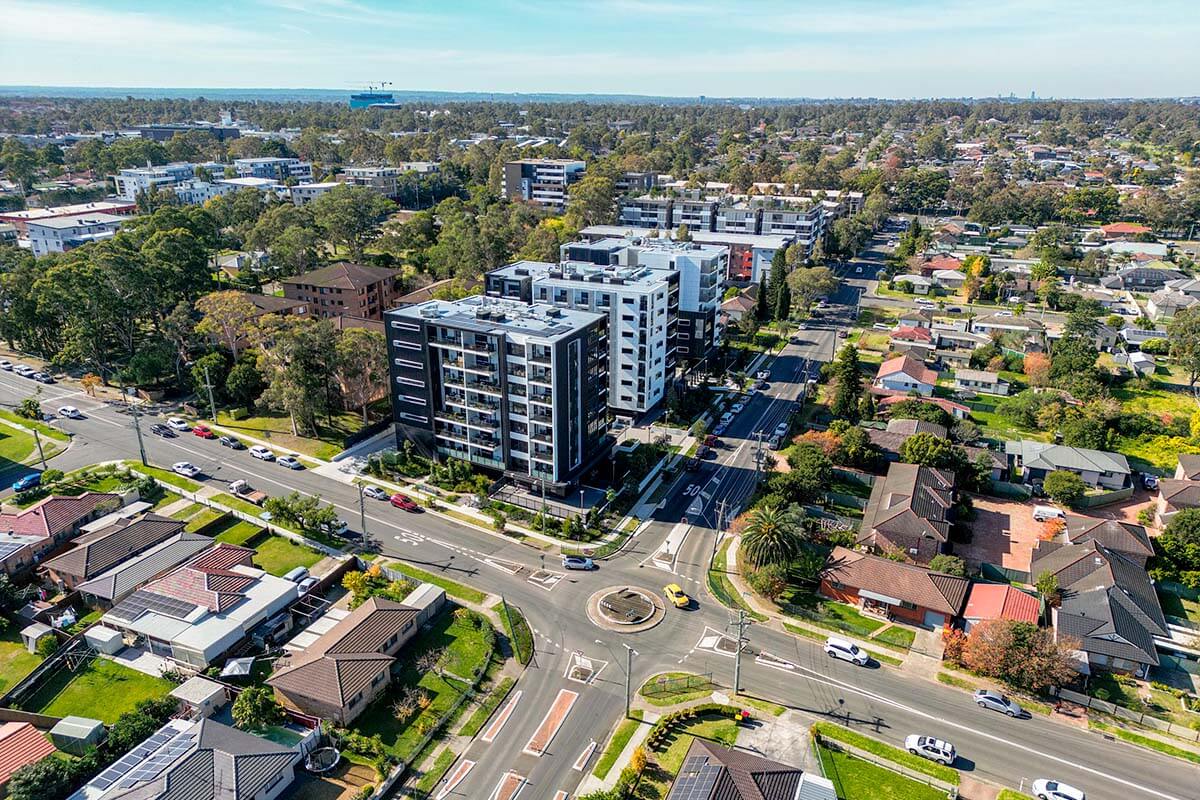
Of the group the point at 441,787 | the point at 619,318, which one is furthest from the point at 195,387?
the point at 441,787

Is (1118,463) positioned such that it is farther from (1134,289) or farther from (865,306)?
(1134,289)

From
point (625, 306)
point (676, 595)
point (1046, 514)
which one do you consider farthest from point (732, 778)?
point (625, 306)

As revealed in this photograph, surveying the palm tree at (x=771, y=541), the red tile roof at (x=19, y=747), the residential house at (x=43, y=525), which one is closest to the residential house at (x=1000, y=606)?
the palm tree at (x=771, y=541)

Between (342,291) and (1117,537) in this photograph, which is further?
(342,291)

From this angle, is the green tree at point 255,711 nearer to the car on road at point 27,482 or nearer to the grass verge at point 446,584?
the grass verge at point 446,584

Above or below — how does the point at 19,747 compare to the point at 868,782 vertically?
above

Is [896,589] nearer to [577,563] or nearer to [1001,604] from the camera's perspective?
[1001,604]

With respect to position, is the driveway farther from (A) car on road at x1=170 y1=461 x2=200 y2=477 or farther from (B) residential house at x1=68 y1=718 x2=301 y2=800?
(A) car on road at x1=170 y1=461 x2=200 y2=477
